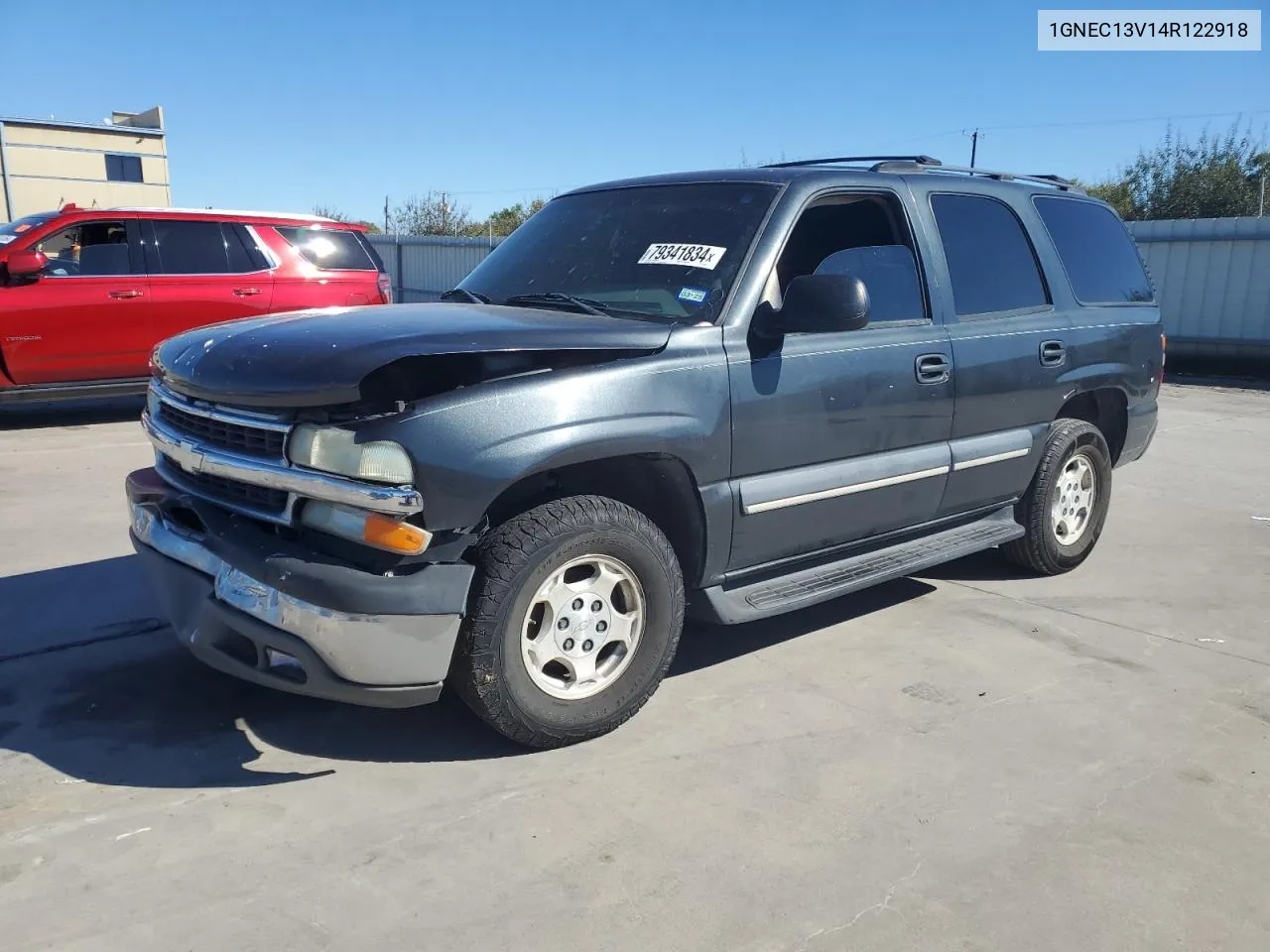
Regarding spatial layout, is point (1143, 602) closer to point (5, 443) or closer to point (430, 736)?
point (430, 736)

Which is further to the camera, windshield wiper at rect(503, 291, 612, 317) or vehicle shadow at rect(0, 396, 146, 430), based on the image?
vehicle shadow at rect(0, 396, 146, 430)

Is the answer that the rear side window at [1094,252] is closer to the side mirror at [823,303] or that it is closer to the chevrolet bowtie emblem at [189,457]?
the side mirror at [823,303]

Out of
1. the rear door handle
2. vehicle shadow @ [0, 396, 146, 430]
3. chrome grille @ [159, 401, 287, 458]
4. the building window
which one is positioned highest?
the building window

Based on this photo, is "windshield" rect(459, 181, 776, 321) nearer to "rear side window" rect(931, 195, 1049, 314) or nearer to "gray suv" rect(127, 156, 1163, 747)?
"gray suv" rect(127, 156, 1163, 747)

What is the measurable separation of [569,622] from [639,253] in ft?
5.04

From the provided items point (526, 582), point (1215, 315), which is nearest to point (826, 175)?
point (526, 582)

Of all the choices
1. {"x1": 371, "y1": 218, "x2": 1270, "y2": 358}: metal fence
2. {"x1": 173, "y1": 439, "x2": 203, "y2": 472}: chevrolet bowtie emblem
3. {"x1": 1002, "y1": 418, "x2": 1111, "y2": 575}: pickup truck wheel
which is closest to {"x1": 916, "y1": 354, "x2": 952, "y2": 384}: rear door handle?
{"x1": 1002, "y1": 418, "x2": 1111, "y2": 575}: pickup truck wheel

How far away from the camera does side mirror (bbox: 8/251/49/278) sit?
846cm

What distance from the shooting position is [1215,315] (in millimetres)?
15875

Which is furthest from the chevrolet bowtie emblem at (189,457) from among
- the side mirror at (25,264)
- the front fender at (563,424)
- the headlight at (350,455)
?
the side mirror at (25,264)

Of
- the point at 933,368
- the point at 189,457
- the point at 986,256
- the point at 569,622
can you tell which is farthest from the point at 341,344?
the point at 986,256

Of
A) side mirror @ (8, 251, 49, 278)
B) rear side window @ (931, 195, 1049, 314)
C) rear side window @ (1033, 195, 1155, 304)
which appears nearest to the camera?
rear side window @ (931, 195, 1049, 314)

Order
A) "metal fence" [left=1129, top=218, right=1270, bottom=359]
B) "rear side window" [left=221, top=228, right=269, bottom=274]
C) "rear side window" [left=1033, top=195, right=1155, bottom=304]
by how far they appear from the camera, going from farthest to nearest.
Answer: "metal fence" [left=1129, top=218, right=1270, bottom=359], "rear side window" [left=221, top=228, right=269, bottom=274], "rear side window" [left=1033, top=195, right=1155, bottom=304]

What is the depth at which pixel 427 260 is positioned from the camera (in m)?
23.1
